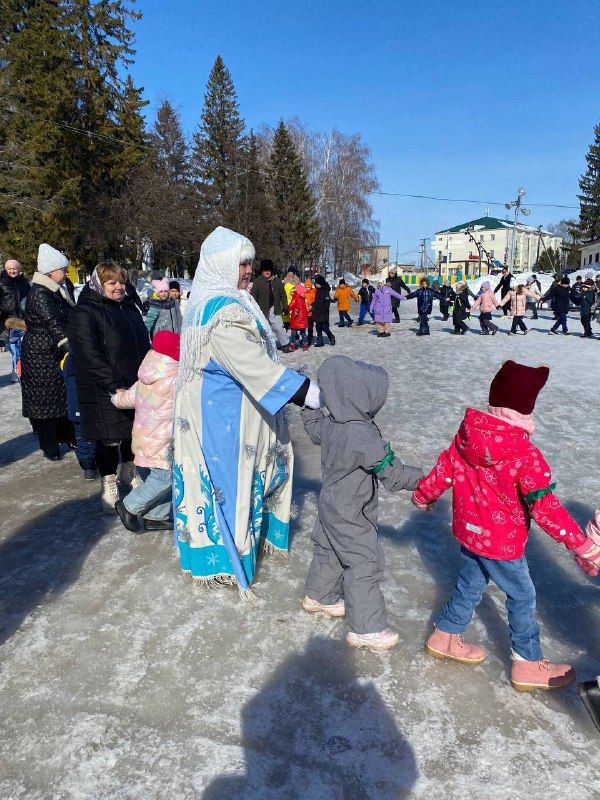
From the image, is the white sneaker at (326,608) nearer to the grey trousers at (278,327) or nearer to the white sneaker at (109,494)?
the white sneaker at (109,494)

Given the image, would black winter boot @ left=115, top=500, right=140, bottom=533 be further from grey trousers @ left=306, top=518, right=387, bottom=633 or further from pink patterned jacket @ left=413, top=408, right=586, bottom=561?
pink patterned jacket @ left=413, top=408, right=586, bottom=561

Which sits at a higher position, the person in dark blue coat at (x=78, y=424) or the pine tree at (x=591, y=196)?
the pine tree at (x=591, y=196)

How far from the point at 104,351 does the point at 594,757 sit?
3.21 metres

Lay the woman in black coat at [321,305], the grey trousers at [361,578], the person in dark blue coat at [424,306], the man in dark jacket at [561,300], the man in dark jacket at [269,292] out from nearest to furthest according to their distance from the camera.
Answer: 1. the grey trousers at [361,578]
2. the man in dark jacket at [269,292]
3. the woman in black coat at [321,305]
4. the person in dark blue coat at [424,306]
5. the man in dark jacket at [561,300]

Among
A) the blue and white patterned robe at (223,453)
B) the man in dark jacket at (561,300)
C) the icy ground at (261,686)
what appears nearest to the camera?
the icy ground at (261,686)

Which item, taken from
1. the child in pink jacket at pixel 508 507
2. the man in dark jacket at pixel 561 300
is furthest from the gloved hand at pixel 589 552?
the man in dark jacket at pixel 561 300

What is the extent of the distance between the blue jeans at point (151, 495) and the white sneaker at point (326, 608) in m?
1.19

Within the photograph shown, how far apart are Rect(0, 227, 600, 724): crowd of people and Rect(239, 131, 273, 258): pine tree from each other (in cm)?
3728

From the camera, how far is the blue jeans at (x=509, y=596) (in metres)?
2.18

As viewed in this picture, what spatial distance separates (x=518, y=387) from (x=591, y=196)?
2240 inches

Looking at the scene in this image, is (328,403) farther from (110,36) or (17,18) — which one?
(110,36)

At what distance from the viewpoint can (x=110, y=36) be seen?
79.3 ft

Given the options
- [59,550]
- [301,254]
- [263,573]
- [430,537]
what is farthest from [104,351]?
[301,254]

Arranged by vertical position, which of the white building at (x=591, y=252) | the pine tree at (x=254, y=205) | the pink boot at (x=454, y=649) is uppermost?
the pine tree at (x=254, y=205)
